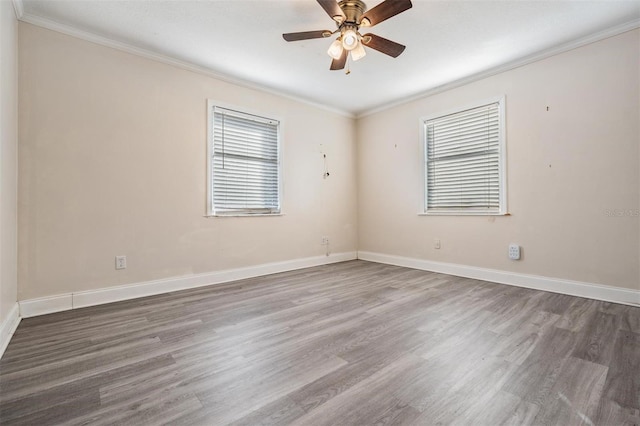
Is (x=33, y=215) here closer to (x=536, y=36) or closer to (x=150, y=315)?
(x=150, y=315)

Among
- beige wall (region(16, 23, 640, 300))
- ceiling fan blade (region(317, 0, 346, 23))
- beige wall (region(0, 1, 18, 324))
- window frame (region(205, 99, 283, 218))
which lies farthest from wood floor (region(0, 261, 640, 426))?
ceiling fan blade (region(317, 0, 346, 23))

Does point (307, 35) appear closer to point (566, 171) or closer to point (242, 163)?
point (242, 163)

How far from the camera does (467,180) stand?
384cm

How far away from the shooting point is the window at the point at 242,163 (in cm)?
360

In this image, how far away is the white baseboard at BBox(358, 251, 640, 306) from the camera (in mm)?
2695

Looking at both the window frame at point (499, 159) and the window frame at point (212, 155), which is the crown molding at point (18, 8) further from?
the window frame at point (499, 159)

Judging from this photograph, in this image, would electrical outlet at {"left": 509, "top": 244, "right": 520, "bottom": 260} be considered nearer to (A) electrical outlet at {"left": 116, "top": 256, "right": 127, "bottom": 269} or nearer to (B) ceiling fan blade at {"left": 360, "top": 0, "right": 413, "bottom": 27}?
(B) ceiling fan blade at {"left": 360, "top": 0, "right": 413, "bottom": 27}

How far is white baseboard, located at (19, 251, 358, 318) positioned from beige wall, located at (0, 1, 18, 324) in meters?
0.21

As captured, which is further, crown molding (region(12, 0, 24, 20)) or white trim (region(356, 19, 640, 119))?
white trim (region(356, 19, 640, 119))

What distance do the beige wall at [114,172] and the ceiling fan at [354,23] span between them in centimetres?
165

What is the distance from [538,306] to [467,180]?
1748 mm

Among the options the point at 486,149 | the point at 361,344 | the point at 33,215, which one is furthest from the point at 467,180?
the point at 33,215

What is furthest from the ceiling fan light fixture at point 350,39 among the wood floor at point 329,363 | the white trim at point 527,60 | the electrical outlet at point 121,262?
the electrical outlet at point 121,262

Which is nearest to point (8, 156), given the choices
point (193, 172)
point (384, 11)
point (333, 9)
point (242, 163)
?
point (193, 172)
